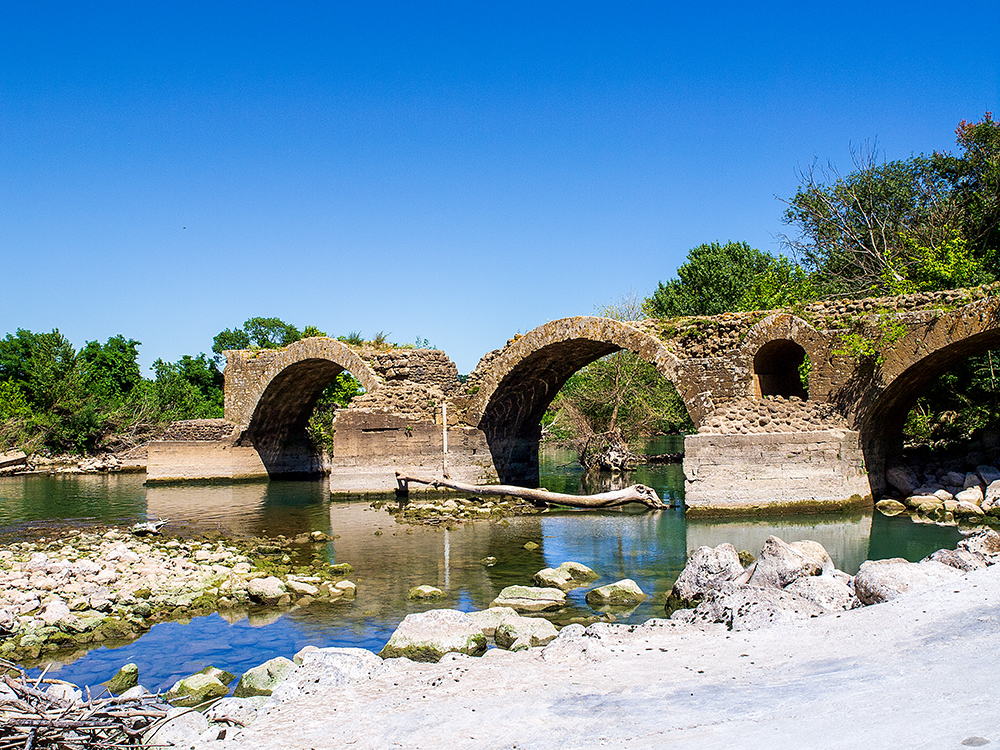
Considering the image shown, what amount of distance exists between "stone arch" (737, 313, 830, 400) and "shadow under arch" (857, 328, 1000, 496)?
104 cm

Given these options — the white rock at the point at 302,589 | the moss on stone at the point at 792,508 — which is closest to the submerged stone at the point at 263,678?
the white rock at the point at 302,589

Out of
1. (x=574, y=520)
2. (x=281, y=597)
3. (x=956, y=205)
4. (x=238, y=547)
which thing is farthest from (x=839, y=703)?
(x=956, y=205)

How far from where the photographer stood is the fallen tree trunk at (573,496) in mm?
15789

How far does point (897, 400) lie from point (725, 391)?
3.19 m

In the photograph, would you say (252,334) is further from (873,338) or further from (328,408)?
(873,338)

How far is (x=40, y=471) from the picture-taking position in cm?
2827

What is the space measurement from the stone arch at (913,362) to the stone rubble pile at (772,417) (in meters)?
0.50

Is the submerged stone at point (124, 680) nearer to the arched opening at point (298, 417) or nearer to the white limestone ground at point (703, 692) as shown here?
the white limestone ground at point (703, 692)

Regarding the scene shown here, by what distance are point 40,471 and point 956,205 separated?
1178 inches

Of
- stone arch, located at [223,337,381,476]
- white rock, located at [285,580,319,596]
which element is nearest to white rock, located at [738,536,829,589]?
white rock, located at [285,580,319,596]

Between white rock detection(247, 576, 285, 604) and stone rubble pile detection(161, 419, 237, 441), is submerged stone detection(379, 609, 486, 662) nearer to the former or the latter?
white rock detection(247, 576, 285, 604)

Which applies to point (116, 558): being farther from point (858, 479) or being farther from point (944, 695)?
point (858, 479)

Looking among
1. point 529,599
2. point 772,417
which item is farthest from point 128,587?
point 772,417

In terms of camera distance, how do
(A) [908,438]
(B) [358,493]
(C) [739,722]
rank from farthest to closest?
1. (A) [908,438]
2. (B) [358,493]
3. (C) [739,722]
